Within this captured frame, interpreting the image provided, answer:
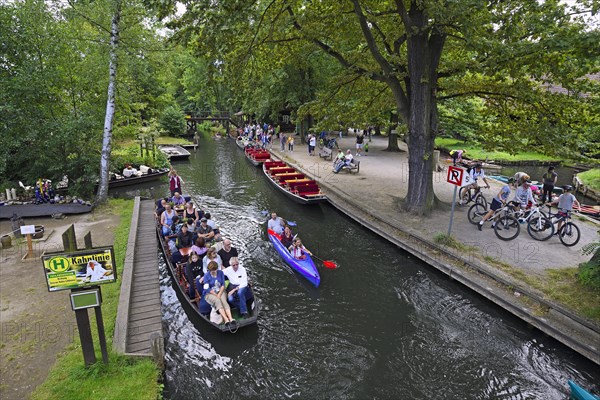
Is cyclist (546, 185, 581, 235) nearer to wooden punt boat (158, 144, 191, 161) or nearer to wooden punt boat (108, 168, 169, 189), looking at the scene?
wooden punt boat (108, 168, 169, 189)

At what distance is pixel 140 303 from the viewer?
9.14m

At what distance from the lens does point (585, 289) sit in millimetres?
9297

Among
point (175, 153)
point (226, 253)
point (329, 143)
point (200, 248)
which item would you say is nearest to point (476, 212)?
point (226, 253)

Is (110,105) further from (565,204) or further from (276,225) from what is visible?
(565,204)

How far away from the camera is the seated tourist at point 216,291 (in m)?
8.77

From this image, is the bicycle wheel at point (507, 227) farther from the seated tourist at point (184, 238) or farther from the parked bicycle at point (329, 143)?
the parked bicycle at point (329, 143)

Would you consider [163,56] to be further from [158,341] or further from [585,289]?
[585,289]

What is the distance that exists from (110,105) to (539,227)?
17.5 metres

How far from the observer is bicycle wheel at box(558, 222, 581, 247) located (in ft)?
39.0

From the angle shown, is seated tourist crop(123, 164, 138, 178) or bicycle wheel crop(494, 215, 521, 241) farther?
seated tourist crop(123, 164, 138, 178)

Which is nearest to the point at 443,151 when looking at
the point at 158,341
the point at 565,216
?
the point at 565,216

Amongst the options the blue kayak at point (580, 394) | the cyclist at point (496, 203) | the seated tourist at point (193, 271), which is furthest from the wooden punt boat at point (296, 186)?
the blue kayak at point (580, 394)

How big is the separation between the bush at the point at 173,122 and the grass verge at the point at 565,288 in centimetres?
4322

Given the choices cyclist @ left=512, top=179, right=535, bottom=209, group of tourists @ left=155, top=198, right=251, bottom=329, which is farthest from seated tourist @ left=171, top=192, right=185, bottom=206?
cyclist @ left=512, top=179, right=535, bottom=209
